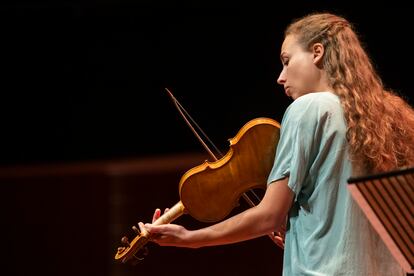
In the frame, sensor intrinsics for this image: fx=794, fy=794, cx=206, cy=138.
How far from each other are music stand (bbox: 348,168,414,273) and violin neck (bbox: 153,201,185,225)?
25.3 inches

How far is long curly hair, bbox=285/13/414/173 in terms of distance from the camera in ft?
6.15

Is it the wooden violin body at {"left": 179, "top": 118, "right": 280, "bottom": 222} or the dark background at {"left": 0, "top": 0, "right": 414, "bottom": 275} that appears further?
the dark background at {"left": 0, "top": 0, "right": 414, "bottom": 275}

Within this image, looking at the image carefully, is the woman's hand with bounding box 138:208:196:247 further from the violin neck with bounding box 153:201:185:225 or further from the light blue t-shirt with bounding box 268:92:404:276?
the light blue t-shirt with bounding box 268:92:404:276

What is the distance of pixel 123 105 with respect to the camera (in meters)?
4.15

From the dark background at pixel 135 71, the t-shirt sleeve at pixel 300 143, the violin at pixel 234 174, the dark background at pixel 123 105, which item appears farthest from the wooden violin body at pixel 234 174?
the dark background at pixel 135 71

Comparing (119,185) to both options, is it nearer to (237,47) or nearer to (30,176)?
(30,176)

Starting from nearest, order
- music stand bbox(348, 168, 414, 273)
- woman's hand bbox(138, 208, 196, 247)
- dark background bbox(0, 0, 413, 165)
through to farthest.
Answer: music stand bbox(348, 168, 414, 273) < woman's hand bbox(138, 208, 196, 247) < dark background bbox(0, 0, 413, 165)

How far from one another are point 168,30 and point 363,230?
8.34 feet

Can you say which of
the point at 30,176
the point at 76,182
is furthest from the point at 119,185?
the point at 30,176

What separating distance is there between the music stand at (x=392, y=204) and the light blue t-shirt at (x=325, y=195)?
29 centimetres

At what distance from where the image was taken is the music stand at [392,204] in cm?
144

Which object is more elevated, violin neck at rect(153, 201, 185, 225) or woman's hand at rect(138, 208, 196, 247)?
violin neck at rect(153, 201, 185, 225)

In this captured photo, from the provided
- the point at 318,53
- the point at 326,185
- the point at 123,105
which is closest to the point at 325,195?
the point at 326,185

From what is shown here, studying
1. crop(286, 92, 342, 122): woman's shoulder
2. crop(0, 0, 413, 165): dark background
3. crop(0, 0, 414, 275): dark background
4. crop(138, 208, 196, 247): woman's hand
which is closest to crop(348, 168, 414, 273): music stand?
crop(286, 92, 342, 122): woman's shoulder
